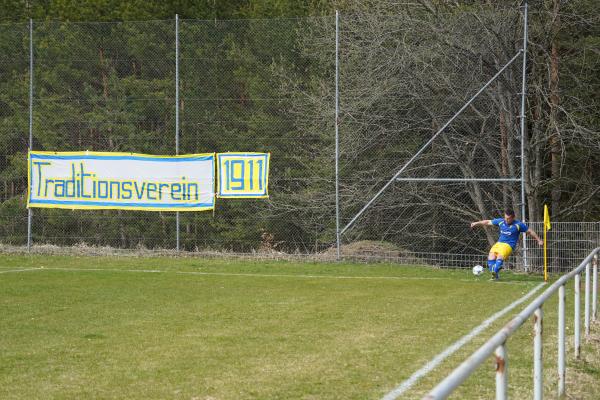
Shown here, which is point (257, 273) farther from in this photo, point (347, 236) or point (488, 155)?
point (488, 155)

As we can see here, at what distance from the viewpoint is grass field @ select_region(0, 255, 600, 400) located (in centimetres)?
830

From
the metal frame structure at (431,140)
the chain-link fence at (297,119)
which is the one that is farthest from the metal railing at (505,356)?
the chain-link fence at (297,119)

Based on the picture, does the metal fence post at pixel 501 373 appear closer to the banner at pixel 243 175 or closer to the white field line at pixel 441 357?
the white field line at pixel 441 357

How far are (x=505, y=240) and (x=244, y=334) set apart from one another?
33.5 ft

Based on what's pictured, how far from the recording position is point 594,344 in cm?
1096

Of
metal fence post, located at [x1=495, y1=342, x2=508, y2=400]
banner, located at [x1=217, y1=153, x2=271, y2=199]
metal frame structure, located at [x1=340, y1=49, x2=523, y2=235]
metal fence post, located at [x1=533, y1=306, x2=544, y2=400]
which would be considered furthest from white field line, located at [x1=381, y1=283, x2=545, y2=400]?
banner, located at [x1=217, y1=153, x2=271, y2=199]

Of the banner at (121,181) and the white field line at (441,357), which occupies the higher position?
the banner at (121,181)

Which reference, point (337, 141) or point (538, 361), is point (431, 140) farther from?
point (538, 361)

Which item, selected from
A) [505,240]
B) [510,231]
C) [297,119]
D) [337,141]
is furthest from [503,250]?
[297,119]

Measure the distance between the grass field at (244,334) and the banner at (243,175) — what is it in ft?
12.6

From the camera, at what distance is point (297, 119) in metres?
25.2

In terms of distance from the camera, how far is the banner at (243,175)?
2452 centimetres

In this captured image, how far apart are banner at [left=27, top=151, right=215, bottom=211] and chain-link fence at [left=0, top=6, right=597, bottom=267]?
1.64 feet

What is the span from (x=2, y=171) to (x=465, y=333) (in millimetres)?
18505
